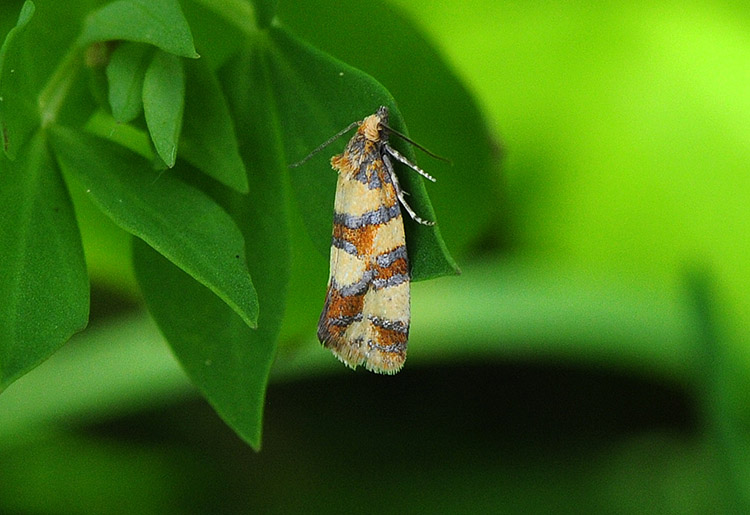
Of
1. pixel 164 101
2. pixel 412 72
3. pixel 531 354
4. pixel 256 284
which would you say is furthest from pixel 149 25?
pixel 531 354

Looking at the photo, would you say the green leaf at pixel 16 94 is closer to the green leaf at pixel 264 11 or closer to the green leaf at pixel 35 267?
the green leaf at pixel 35 267

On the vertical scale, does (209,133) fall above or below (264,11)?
below

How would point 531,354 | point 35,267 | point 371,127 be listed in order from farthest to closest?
point 531,354
point 371,127
point 35,267

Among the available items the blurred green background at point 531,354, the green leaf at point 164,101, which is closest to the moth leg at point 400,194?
the green leaf at point 164,101

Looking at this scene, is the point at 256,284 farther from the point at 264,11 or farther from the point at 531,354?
the point at 531,354

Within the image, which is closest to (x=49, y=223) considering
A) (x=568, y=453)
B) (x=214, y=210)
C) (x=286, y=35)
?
(x=214, y=210)

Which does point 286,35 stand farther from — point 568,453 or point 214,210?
point 568,453

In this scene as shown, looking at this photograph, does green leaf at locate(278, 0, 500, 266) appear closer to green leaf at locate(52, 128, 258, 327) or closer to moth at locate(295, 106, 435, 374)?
moth at locate(295, 106, 435, 374)
